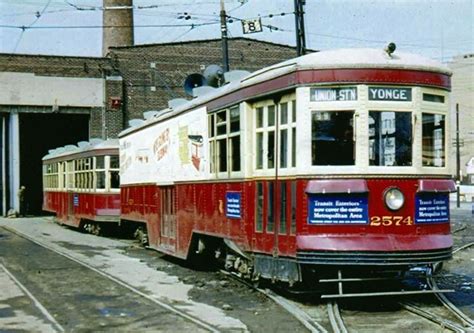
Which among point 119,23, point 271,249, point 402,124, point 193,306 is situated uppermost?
point 119,23

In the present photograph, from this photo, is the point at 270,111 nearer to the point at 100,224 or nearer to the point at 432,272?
the point at 432,272

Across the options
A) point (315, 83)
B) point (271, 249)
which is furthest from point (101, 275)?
point (315, 83)

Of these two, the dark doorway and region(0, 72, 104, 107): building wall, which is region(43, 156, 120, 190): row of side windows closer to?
region(0, 72, 104, 107): building wall

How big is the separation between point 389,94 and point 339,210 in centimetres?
152

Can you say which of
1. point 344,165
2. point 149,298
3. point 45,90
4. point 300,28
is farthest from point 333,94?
point 45,90

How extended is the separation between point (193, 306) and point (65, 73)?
29123mm

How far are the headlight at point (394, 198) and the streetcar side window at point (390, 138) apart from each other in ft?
1.10

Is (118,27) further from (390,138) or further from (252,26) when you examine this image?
(390,138)

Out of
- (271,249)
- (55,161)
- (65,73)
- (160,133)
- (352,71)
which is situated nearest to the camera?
(352,71)

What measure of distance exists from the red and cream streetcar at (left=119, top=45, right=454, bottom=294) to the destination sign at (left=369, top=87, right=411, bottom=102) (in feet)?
0.04

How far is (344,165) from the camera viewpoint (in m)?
9.03

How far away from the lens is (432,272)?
943cm

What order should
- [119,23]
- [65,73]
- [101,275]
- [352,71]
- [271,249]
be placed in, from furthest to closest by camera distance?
[119,23] → [65,73] → [101,275] → [271,249] → [352,71]

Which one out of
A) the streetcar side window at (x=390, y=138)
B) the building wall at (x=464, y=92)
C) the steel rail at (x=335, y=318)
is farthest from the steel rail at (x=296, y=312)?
the building wall at (x=464, y=92)
